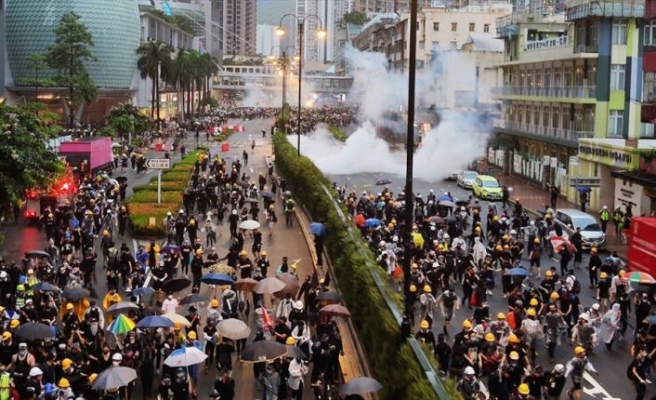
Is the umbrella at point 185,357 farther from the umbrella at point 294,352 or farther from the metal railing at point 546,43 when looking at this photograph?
the metal railing at point 546,43

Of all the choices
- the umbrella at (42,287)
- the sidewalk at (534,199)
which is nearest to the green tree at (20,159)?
the umbrella at (42,287)

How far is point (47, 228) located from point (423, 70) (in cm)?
5206

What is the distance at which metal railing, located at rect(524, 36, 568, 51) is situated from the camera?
51553mm

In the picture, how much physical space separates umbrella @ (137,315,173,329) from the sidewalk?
1924 centimetres

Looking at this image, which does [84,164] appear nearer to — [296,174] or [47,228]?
[296,174]

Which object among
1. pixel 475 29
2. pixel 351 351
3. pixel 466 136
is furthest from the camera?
pixel 475 29

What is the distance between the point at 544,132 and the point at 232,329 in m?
39.8

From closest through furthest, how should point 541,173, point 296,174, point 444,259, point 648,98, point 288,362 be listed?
point 288,362 → point 444,259 → point 296,174 → point 648,98 → point 541,173

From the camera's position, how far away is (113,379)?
13.6 m

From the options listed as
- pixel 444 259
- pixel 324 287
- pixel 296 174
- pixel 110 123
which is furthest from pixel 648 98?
pixel 110 123

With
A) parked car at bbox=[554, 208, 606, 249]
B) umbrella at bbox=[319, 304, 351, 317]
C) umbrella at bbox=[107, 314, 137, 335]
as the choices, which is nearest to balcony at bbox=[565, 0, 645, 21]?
parked car at bbox=[554, 208, 606, 249]

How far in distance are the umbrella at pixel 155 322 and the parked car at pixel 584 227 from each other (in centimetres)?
1805

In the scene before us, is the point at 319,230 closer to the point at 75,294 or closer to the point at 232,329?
the point at 75,294

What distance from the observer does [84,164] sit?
150 feet
